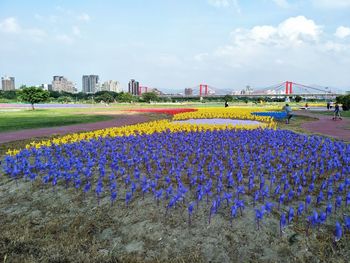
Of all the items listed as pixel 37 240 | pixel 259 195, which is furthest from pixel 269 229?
pixel 37 240

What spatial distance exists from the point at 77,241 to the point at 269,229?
115 inches

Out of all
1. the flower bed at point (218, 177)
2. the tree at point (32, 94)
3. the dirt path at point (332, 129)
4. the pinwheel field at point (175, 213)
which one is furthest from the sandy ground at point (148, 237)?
the tree at point (32, 94)

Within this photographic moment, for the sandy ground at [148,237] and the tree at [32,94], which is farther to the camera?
the tree at [32,94]

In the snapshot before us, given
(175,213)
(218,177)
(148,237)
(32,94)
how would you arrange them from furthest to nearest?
(32,94) < (218,177) < (175,213) < (148,237)

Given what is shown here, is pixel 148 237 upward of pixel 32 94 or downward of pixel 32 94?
downward

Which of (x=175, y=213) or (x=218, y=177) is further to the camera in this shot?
(x=218, y=177)

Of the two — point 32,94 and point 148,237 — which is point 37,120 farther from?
point 148,237

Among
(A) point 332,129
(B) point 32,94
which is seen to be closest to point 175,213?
(A) point 332,129

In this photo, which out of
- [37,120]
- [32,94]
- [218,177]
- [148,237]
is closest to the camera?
[148,237]

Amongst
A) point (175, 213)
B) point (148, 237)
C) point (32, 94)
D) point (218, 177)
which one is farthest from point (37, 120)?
point (148, 237)

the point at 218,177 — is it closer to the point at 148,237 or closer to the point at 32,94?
the point at 148,237

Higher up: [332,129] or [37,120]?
Answer: [37,120]

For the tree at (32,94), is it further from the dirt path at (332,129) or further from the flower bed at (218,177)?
the flower bed at (218,177)

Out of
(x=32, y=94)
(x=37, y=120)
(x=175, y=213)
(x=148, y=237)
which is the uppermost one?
(x=32, y=94)
